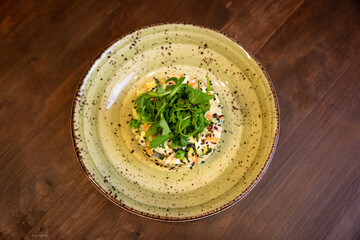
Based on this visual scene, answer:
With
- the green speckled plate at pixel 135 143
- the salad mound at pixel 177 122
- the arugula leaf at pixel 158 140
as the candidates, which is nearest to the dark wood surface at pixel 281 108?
the green speckled plate at pixel 135 143

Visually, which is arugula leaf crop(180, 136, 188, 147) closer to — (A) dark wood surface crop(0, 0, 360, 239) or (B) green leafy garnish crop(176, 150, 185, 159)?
(B) green leafy garnish crop(176, 150, 185, 159)

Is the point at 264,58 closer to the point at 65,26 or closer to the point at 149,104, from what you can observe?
the point at 149,104

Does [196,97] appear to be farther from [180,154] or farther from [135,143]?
[135,143]

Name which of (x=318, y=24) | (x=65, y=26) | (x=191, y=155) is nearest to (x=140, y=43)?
(x=65, y=26)

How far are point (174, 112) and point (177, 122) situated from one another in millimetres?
65

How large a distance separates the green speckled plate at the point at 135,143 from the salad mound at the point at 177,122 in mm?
91

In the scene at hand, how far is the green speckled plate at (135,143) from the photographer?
5.47ft

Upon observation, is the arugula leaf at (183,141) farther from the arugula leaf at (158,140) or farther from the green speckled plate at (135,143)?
the green speckled plate at (135,143)

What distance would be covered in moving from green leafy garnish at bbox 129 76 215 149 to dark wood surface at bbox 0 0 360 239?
63cm

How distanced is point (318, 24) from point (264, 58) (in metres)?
0.53

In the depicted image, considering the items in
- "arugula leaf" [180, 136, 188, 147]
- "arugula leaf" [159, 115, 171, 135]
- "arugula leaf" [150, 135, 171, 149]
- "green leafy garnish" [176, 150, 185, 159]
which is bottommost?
"green leafy garnish" [176, 150, 185, 159]

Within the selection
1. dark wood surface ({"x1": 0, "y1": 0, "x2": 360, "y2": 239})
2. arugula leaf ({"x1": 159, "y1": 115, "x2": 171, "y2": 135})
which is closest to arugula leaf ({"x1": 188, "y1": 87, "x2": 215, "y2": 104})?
arugula leaf ({"x1": 159, "y1": 115, "x2": 171, "y2": 135})

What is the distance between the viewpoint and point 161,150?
5.77 feet

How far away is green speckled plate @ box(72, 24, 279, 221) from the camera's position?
1.67 meters
